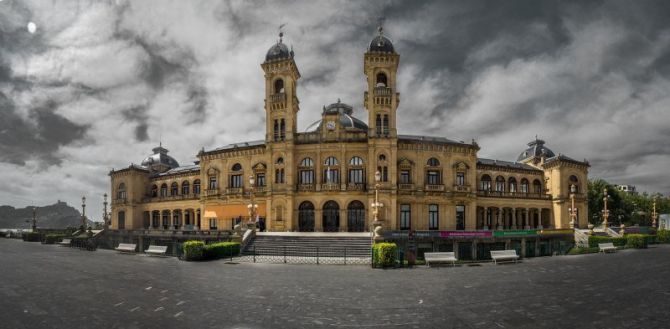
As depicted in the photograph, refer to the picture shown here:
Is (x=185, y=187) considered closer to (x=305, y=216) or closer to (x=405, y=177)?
(x=305, y=216)

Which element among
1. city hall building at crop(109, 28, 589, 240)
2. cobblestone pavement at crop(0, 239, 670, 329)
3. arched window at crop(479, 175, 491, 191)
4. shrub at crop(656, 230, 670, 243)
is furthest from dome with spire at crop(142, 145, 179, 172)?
shrub at crop(656, 230, 670, 243)

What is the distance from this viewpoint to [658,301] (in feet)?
41.9

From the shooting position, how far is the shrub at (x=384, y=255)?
2256 centimetres

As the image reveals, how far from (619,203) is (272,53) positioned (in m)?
66.8

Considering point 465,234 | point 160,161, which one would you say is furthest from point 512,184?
point 160,161

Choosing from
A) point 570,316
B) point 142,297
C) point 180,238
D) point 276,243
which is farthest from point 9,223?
point 570,316

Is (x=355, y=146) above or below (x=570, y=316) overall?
above

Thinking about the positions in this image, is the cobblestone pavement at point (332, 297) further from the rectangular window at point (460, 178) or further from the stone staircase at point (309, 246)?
the rectangular window at point (460, 178)

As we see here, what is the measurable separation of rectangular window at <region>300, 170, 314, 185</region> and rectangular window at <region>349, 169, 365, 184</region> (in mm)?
4377

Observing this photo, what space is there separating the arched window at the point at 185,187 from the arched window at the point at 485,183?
42066 mm

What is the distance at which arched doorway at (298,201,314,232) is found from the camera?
4097 centimetres

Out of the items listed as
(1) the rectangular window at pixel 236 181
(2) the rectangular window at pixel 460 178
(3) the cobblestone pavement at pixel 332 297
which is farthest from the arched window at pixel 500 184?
(1) the rectangular window at pixel 236 181

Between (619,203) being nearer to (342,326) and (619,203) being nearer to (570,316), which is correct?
(570,316)

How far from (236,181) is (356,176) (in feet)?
50.9
